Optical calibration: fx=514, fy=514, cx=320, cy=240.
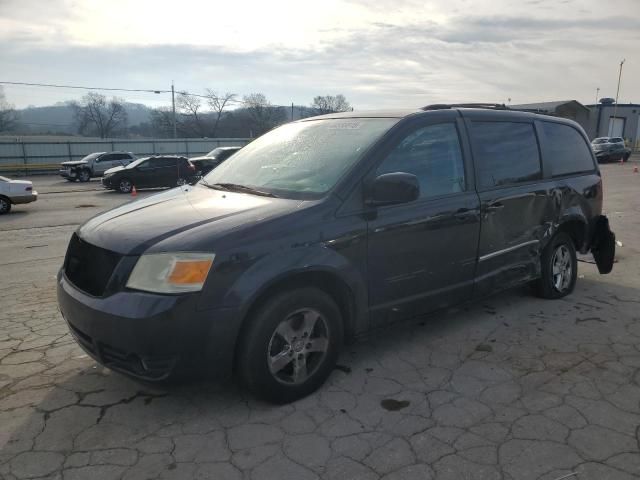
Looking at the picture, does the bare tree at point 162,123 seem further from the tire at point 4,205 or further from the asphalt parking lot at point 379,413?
the asphalt parking lot at point 379,413

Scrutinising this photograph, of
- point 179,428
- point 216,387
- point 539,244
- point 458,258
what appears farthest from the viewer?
point 539,244

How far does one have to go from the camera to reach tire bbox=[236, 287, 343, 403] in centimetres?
294

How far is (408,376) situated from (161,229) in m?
1.92

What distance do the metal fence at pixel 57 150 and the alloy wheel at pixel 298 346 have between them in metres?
36.3

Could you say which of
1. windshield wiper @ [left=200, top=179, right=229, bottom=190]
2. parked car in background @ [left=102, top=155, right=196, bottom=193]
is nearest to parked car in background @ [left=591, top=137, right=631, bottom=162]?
parked car in background @ [left=102, top=155, right=196, bottom=193]

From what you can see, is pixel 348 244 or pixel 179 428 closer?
pixel 179 428

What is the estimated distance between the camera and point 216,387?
3.40m

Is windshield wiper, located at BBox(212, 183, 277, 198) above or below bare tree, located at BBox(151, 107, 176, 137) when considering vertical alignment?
below

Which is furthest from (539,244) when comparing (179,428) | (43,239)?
(43,239)

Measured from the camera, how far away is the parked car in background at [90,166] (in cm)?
2742

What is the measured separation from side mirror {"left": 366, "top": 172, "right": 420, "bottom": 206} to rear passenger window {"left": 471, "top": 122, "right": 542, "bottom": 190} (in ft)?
3.55

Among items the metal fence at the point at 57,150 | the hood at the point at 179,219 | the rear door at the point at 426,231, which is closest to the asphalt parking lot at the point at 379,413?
the rear door at the point at 426,231

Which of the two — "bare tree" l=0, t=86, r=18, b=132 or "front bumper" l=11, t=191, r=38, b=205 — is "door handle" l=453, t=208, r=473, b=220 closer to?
"front bumper" l=11, t=191, r=38, b=205

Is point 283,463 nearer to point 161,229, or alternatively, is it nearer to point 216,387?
point 216,387
